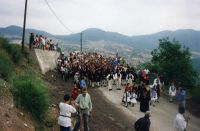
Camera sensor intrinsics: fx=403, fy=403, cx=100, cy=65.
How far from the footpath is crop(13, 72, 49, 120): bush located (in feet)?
20.8

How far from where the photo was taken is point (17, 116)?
46.6 feet

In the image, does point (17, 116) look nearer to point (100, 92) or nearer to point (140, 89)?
point (140, 89)

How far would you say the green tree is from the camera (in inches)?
1807

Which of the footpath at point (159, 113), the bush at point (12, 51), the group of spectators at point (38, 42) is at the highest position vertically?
the group of spectators at point (38, 42)

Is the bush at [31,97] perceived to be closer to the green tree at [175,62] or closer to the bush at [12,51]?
the bush at [12,51]

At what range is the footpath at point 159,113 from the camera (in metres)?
21.2

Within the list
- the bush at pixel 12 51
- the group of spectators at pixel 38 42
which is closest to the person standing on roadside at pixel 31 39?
the group of spectators at pixel 38 42

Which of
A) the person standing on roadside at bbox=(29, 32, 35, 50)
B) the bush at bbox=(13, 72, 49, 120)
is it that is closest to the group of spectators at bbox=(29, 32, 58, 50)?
the person standing on roadside at bbox=(29, 32, 35, 50)

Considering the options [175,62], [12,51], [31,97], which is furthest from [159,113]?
[175,62]

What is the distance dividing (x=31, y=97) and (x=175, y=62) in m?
33.2

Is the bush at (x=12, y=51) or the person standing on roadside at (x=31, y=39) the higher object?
the person standing on roadside at (x=31, y=39)

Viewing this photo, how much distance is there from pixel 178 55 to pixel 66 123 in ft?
122

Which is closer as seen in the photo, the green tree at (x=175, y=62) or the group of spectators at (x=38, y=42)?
the group of spectators at (x=38, y=42)

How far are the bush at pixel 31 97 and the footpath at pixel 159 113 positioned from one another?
6.33 m
